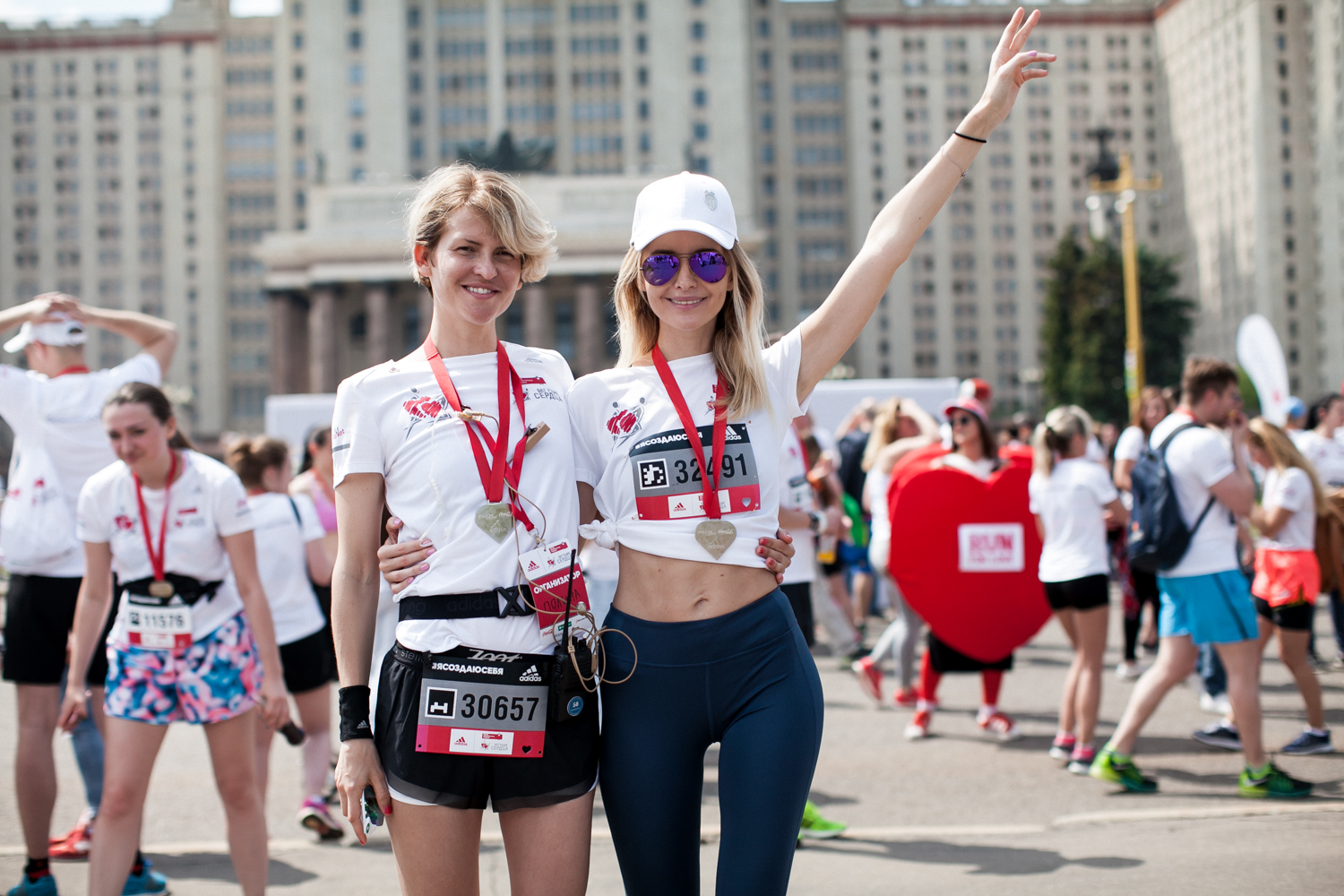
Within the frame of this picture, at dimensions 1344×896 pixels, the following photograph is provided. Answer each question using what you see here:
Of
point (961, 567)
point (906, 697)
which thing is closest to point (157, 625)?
point (961, 567)

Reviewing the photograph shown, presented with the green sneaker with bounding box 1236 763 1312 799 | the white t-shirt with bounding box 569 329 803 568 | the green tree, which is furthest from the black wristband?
the green tree

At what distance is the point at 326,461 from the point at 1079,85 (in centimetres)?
10108

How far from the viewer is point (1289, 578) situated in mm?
6961

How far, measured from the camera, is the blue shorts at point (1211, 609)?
18.6 feet

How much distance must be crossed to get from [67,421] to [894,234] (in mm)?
4030

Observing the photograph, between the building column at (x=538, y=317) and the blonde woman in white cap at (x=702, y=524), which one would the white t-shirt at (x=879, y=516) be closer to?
the blonde woman in white cap at (x=702, y=524)

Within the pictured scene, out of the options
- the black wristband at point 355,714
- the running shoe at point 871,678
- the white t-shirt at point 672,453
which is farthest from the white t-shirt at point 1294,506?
the black wristband at point 355,714

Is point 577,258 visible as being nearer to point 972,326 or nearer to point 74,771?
point 972,326

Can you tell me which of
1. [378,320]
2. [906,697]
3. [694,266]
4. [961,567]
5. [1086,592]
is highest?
[378,320]

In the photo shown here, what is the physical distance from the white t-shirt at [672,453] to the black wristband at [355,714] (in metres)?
0.65

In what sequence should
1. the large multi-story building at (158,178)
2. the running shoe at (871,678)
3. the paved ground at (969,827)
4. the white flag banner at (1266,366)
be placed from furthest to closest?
the large multi-story building at (158,178)
the white flag banner at (1266,366)
the running shoe at (871,678)
the paved ground at (969,827)

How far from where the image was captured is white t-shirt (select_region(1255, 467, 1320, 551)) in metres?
6.84

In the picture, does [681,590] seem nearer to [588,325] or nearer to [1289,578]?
[1289,578]

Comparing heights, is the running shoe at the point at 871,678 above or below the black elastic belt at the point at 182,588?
below
